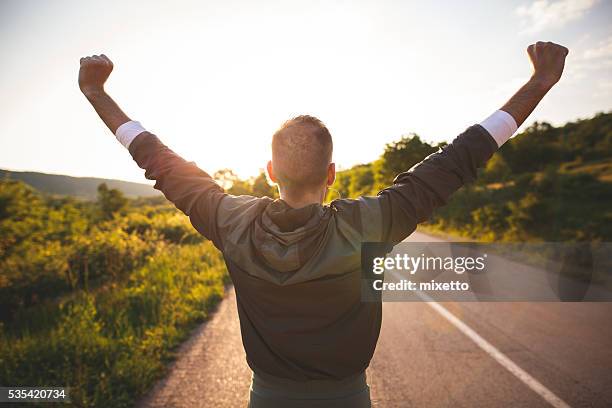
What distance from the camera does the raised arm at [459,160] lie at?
145 centimetres

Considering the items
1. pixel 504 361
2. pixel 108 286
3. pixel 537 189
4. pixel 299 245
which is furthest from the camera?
pixel 537 189

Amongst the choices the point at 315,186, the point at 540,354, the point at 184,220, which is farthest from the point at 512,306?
the point at 184,220

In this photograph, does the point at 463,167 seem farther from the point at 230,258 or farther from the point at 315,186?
the point at 230,258

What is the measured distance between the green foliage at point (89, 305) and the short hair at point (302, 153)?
11.3 feet

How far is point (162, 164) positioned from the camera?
63.9 inches

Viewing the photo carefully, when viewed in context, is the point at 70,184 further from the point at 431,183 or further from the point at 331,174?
the point at 431,183

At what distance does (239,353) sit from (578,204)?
69.6 ft

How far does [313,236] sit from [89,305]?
18.4 feet

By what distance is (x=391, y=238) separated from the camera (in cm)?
148

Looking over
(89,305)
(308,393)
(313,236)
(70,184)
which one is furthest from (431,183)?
(70,184)

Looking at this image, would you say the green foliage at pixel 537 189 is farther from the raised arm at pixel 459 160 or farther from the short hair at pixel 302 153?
the short hair at pixel 302 153

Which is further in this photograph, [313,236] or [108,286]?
[108,286]

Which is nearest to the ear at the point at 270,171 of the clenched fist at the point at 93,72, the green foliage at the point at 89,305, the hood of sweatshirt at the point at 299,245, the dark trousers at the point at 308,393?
the hood of sweatshirt at the point at 299,245

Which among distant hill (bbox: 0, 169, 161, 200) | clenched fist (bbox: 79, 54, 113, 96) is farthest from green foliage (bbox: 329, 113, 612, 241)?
distant hill (bbox: 0, 169, 161, 200)
